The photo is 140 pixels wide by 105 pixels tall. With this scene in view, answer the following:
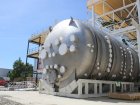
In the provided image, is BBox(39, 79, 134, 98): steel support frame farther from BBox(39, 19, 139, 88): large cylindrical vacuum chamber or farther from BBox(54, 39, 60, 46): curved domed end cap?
BBox(54, 39, 60, 46): curved domed end cap

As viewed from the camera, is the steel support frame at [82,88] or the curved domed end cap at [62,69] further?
Answer: the curved domed end cap at [62,69]

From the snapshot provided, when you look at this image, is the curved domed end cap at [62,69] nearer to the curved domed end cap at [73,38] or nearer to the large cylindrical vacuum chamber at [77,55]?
the large cylindrical vacuum chamber at [77,55]

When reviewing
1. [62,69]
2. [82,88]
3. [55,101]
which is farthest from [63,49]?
[55,101]

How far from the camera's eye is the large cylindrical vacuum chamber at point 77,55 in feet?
32.0

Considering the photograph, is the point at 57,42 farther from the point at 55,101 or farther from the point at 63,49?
the point at 55,101

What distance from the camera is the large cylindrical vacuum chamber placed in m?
9.74

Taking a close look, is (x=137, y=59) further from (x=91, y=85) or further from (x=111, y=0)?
(x=111, y=0)

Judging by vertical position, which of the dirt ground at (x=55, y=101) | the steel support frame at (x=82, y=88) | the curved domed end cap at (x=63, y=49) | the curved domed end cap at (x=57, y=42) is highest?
A: the curved domed end cap at (x=57, y=42)

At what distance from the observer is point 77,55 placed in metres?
9.68

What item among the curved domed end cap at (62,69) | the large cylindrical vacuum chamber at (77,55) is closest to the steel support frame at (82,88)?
the large cylindrical vacuum chamber at (77,55)

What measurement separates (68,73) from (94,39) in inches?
79.4

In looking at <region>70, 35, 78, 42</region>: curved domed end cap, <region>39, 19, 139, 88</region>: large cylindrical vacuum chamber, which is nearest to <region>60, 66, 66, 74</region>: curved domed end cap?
<region>39, 19, 139, 88</region>: large cylindrical vacuum chamber

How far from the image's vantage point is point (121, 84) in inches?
504

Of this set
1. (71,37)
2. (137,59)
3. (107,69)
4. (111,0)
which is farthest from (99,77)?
(111,0)
